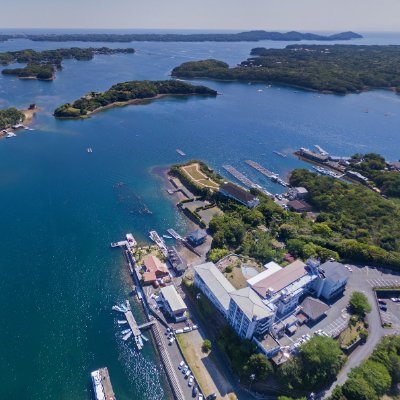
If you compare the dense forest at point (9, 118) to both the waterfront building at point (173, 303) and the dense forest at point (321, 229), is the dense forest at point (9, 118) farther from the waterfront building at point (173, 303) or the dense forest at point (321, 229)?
the waterfront building at point (173, 303)

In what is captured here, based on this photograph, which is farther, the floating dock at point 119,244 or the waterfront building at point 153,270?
the floating dock at point 119,244

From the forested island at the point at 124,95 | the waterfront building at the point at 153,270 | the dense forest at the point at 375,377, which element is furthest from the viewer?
the forested island at the point at 124,95

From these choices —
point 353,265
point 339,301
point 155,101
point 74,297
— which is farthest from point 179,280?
point 155,101

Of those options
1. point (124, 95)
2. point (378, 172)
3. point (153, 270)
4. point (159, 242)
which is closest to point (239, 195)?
point (159, 242)

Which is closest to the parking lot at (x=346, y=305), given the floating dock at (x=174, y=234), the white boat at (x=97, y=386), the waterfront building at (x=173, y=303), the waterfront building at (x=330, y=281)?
the waterfront building at (x=330, y=281)

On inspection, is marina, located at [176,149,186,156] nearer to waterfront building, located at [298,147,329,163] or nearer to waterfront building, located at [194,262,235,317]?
waterfront building, located at [298,147,329,163]

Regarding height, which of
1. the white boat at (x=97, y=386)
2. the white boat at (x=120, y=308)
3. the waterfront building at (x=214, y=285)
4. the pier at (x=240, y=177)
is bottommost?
the white boat at (x=120, y=308)

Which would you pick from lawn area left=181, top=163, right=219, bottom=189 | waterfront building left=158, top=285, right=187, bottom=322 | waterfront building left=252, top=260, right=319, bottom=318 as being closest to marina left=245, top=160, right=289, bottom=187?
lawn area left=181, top=163, right=219, bottom=189

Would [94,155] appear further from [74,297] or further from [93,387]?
[93,387]
